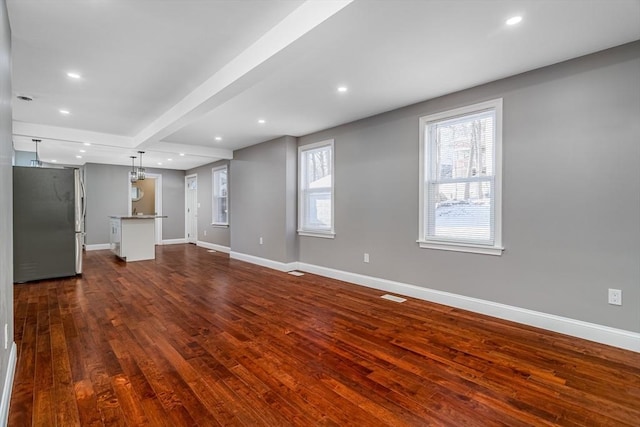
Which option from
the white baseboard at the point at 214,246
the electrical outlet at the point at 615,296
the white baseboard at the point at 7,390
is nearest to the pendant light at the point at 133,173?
the white baseboard at the point at 214,246

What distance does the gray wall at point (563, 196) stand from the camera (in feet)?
8.32

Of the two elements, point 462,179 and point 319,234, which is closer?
point 462,179

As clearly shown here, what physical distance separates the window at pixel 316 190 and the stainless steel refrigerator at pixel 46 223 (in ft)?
12.4

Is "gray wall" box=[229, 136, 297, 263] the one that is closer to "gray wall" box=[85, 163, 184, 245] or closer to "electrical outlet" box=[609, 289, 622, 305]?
"gray wall" box=[85, 163, 184, 245]

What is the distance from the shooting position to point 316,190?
540 cm

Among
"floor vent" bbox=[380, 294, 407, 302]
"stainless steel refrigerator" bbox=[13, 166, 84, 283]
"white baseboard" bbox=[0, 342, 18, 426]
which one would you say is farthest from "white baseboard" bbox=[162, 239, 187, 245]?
"floor vent" bbox=[380, 294, 407, 302]

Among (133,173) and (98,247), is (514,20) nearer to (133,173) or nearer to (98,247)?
(133,173)

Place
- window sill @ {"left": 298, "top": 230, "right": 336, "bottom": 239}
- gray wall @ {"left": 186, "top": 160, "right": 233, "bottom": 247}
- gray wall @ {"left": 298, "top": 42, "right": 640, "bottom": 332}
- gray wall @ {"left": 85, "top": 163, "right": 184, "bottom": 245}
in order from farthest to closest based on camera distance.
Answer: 1. gray wall @ {"left": 85, "top": 163, "right": 184, "bottom": 245}
2. gray wall @ {"left": 186, "top": 160, "right": 233, "bottom": 247}
3. window sill @ {"left": 298, "top": 230, "right": 336, "bottom": 239}
4. gray wall @ {"left": 298, "top": 42, "right": 640, "bottom": 332}

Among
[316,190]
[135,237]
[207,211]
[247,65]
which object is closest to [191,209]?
[207,211]

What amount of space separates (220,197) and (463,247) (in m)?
6.55

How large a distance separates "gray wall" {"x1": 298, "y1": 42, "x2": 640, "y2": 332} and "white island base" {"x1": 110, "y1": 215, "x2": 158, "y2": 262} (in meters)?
5.84

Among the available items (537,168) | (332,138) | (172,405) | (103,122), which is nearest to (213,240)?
(103,122)

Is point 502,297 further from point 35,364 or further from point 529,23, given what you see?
point 35,364

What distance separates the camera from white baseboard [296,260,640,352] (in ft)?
8.43
